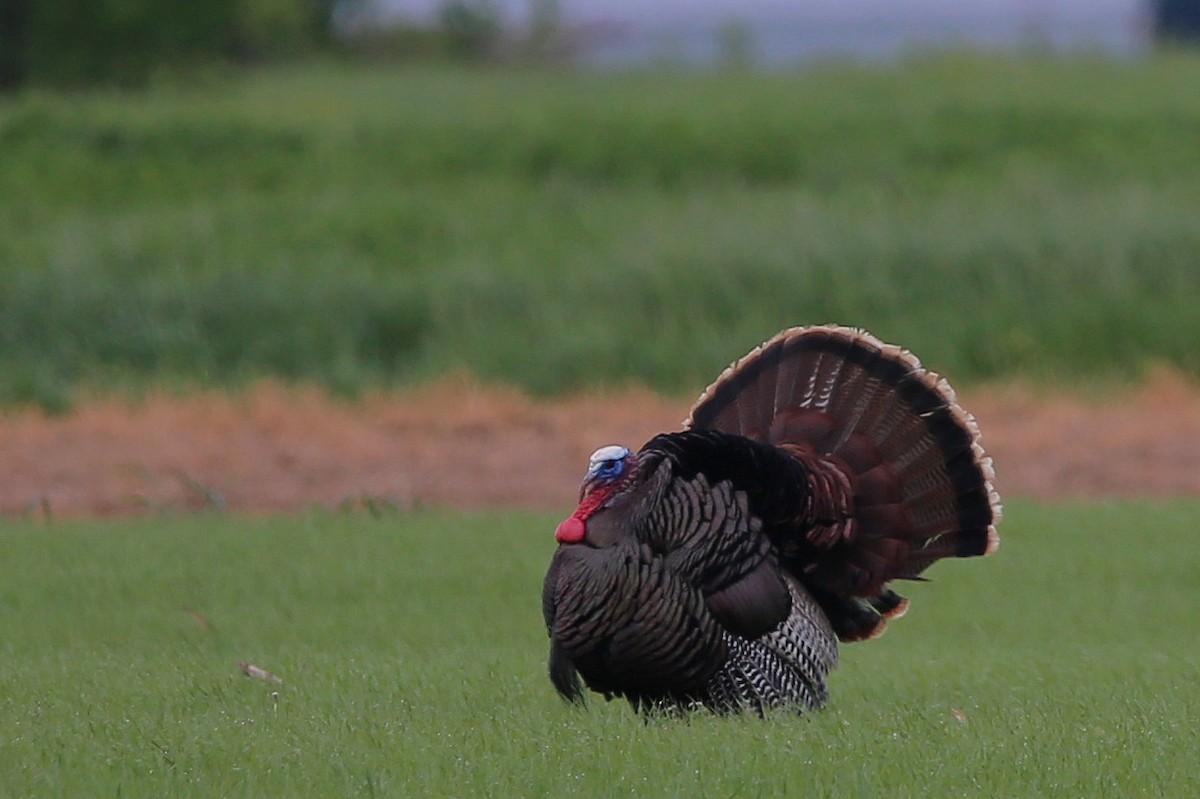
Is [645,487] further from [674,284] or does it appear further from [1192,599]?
[674,284]

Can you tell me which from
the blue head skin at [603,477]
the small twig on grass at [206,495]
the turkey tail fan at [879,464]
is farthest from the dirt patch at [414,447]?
the blue head skin at [603,477]

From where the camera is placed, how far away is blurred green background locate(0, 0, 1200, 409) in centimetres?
1816

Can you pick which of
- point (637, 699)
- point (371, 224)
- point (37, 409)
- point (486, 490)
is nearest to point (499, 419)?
point (486, 490)

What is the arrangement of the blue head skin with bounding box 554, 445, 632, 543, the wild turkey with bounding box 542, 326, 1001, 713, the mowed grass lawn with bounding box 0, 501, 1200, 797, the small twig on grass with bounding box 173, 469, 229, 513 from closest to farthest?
the mowed grass lawn with bounding box 0, 501, 1200, 797
the wild turkey with bounding box 542, 326, 1001, 713
the blue head skin with bounding box 554, 445, 632, 543
the small twig on grass with bounding box 173, 469, 229, 513

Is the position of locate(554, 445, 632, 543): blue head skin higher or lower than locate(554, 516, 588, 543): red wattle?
higher


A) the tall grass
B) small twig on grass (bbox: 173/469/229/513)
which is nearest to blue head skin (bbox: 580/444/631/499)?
small twig on grass (bbox: 173/469/229/513)

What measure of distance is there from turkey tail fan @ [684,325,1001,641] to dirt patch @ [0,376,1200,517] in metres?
5.18

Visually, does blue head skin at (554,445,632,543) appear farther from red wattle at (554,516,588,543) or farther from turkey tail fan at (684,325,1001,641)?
turkey tail fan at (684,325,1001,641)

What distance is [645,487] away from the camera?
234 inches

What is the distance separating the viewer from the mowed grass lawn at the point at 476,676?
5.21m

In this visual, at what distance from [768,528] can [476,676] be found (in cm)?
125

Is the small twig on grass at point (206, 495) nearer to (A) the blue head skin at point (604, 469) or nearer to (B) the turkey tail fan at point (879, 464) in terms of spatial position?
(B) the turkey tail fan at point (879, 464)

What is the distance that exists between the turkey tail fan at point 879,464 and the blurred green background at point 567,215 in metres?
10.4

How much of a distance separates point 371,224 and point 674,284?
170 inches
